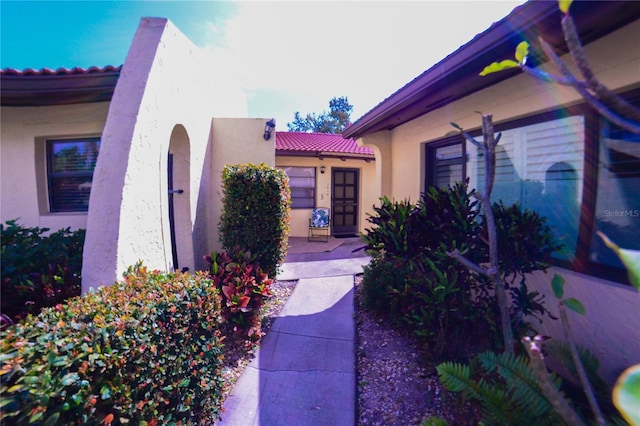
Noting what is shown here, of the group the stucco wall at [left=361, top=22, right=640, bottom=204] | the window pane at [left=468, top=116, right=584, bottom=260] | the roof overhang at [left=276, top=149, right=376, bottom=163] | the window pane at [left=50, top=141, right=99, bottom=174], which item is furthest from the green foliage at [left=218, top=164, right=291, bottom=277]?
the roof overhang at [left=276, top=149, right=376, bottom=163]

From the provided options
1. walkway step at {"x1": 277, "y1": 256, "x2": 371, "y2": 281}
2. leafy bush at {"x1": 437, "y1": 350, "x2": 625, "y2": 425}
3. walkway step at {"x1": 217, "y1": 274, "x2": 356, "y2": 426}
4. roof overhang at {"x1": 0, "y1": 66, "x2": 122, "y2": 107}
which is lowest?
walkway step at {"x1": 217, "y1": 274, "x2": 356, "y2": 426}

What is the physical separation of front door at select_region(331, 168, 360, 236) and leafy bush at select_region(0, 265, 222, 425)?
7.66 m

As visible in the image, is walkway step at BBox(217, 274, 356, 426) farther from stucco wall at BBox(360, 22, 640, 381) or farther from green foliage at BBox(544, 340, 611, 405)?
stucco wall at BBox(360, 22, 640, 381)

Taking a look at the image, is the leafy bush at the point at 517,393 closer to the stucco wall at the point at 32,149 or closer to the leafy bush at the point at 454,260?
the leafy bush at the point at 454,260

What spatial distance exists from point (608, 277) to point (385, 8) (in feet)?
11.4

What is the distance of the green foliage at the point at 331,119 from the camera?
109 feet

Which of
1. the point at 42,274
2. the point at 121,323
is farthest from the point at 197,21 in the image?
the point at 121,323

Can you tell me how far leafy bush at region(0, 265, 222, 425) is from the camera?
1.28 meters

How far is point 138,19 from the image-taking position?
3.47 meters

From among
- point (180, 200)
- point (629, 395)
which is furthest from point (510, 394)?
point (180, 200)

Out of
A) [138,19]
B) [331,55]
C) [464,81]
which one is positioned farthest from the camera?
[331,55]

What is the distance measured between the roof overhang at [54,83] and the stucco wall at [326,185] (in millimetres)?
5550

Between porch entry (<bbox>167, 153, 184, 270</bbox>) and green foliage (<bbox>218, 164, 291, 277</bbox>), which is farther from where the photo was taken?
porch entry (<bbox>167, 153, 184, 270</bbox>)

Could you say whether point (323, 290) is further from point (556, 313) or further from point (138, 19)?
point (138, 19)
